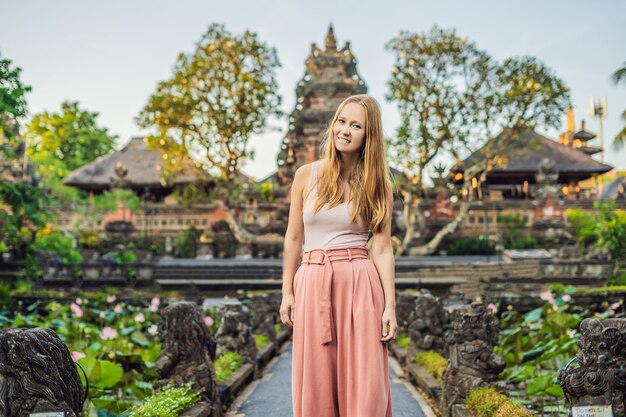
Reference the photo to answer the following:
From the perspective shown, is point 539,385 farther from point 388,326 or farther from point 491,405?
point 388,326

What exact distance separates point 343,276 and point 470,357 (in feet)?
6.41

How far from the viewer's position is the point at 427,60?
21031 millimetres

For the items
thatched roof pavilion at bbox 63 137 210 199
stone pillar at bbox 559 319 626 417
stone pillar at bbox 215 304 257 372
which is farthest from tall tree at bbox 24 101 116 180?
stone pillar at bbox 559 319 626 417

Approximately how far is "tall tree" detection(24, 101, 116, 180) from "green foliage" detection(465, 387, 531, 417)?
33.5 metres

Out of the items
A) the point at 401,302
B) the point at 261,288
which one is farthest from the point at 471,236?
the point at 401,302

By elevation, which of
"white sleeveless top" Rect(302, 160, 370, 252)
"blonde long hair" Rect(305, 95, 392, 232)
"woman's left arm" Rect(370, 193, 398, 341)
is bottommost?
"woman's left arm" Rect(370, 193, 398, 341)

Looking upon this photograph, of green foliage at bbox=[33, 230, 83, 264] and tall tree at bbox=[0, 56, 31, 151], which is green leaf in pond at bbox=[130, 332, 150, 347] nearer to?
tall tree at bbox=[0, 56, 31, 151]

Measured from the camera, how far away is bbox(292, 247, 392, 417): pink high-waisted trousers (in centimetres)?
248

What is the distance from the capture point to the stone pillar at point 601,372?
279 centimetres

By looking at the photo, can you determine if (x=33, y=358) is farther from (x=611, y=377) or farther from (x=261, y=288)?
(x=261, y=288)

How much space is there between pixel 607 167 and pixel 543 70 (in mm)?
9024

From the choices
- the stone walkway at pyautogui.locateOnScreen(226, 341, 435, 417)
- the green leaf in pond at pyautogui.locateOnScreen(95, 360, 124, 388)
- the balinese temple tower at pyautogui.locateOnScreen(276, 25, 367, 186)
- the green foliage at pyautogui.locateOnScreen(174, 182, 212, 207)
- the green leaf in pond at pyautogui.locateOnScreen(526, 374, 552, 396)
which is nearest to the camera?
the green leaf in pond at pyautogui.locateOnScreen(526, 374, 552, 396)

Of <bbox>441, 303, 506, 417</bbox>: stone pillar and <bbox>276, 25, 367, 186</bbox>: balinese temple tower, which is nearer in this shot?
<bbox>441, 303, 506, 417</bbox>: stone pillar

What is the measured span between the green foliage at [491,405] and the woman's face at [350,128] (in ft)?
5.98
